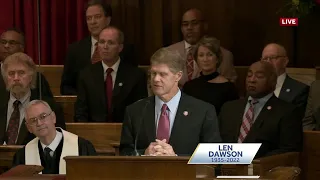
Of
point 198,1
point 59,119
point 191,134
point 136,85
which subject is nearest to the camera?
point 191,134

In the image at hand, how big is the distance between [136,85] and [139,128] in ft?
4.66

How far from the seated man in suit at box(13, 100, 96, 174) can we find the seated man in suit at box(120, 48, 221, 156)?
1.32 ft

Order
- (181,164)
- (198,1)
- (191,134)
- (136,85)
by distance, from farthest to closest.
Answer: (198,1) → (136,85) → (191,134) → (181,164)

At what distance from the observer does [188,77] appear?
6281 mm

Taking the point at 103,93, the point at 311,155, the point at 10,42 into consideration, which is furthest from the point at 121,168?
the point at 10,42

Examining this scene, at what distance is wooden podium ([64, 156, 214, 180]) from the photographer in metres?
3.62

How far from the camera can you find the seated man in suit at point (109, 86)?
236 inches

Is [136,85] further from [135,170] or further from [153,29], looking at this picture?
[135,170]

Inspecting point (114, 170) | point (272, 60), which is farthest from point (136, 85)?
point (114, 170)

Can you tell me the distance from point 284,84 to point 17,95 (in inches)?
74.0

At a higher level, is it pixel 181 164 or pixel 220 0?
pixel 220 0

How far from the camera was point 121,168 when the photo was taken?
366cm

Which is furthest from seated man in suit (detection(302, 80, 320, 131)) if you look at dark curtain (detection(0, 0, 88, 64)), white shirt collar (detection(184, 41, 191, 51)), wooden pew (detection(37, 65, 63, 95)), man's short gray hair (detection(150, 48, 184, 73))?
dark curtain (detection(0, 0, 88, 64))

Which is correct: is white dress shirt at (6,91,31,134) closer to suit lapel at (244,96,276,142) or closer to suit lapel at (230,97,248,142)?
suit lapel at (230,97,248,142)
